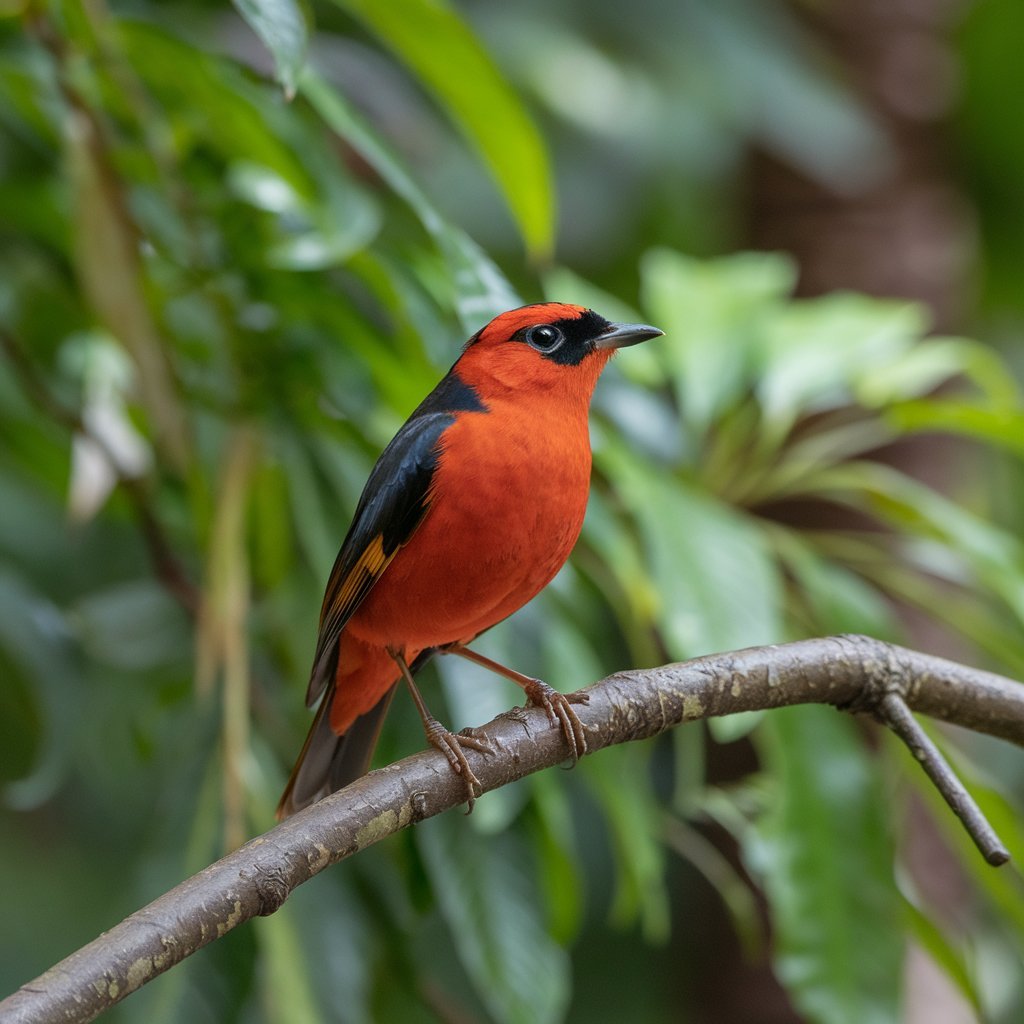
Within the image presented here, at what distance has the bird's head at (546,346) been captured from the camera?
271 cm

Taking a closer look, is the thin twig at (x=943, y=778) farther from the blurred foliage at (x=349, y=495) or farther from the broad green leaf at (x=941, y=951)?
the broad green leaf at (x=941, y=951)

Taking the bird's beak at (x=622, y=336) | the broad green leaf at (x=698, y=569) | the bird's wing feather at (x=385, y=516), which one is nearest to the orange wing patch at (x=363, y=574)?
the bird's wing feather at (x=385, y=516)

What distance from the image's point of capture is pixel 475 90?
313cm

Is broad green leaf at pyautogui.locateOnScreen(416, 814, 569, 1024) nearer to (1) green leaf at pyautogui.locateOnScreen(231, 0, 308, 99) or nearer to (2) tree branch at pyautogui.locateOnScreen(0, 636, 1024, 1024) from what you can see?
(2) tree branch at pyautogui.locateOnScreen(0, 636, 1024, 1024)

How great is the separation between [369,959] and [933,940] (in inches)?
50.6

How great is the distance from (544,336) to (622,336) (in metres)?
0.15

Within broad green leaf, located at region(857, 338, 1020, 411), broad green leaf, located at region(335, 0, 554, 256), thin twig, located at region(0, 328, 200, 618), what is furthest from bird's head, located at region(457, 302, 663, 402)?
broad green leaf, located at region(857, 338, 1020, 411)

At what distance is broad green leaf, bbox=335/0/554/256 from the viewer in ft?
10.1

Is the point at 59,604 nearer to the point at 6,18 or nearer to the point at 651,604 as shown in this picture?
the point at 6,18

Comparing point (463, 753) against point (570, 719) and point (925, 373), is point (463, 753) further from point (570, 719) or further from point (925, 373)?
point (925, 373)

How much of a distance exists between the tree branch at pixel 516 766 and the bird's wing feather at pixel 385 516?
40cm

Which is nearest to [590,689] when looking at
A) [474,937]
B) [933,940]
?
[474,937]

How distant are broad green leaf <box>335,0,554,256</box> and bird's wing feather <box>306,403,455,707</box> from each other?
0.69 metres

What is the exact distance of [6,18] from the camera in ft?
11.9
